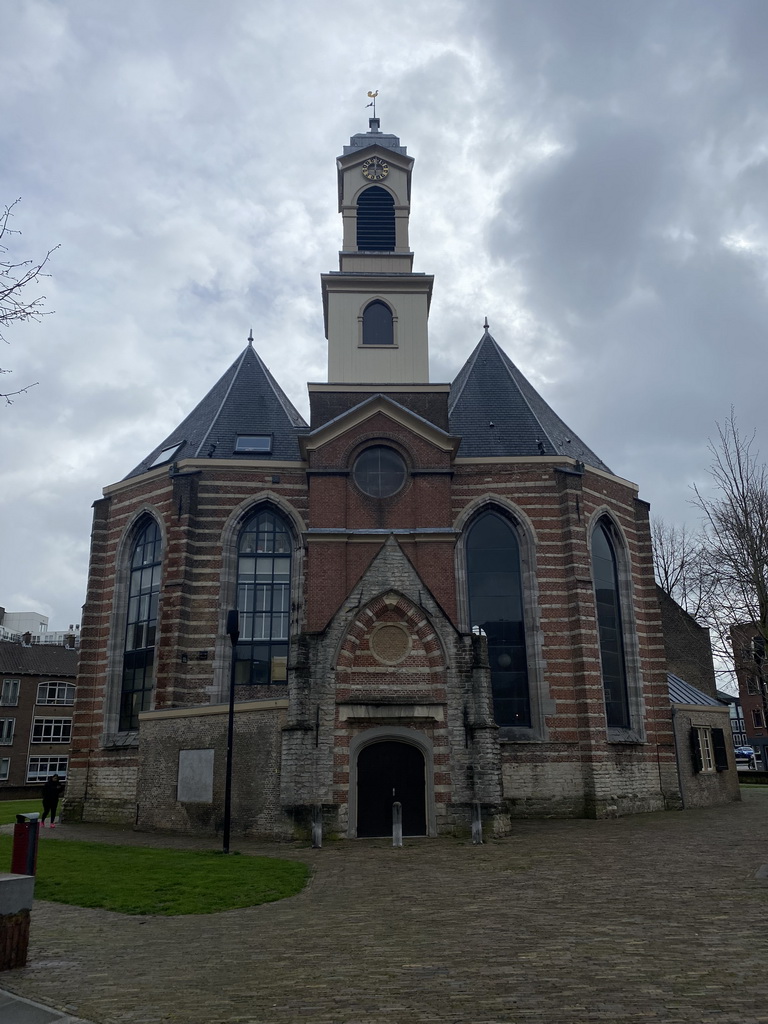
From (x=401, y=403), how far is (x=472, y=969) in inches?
948

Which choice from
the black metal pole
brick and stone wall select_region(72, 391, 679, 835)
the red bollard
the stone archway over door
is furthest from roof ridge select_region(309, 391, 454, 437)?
the red bollard

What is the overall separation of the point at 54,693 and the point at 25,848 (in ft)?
181

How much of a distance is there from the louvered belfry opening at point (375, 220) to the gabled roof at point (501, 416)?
237 inches

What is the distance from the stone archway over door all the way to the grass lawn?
4603mm

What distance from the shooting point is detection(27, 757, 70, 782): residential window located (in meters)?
58.0

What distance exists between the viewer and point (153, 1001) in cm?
668

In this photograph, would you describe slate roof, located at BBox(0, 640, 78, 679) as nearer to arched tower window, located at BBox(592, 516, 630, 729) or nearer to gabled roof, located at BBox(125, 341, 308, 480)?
gabled roof, located at BBox(125, 341, 308, 480)

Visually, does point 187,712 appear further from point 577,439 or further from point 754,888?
point 577,439

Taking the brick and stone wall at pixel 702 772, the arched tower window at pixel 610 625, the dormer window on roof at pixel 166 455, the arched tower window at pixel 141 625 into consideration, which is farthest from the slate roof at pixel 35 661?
the brick and stone wall at pixel 702 772

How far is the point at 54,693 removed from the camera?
59656 millimetres

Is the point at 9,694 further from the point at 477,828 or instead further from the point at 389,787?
the point at 477,828

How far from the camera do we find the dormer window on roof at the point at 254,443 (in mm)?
30828

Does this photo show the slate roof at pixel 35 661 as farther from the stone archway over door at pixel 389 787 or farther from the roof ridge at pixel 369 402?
the stone archway over door at pixel 389 787

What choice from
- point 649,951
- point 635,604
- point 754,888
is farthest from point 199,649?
point 649,951
